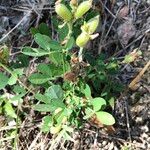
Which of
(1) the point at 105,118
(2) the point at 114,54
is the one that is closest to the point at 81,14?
(1) the point at 105,118

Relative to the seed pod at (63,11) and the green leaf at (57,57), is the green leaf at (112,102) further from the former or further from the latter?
the seed pod at (63,11)

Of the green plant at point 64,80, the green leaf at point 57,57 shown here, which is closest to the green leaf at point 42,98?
the green plant at point 64,80

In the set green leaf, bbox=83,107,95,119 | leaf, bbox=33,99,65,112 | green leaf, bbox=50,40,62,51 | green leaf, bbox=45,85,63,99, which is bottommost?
green leaf, bbox=83,107,95,119

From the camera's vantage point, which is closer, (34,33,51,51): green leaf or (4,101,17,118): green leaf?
(34,33,51,51): green leaf

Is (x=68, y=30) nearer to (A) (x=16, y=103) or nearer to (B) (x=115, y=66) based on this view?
(B) (x=115, y=66)

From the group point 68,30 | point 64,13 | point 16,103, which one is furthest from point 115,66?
point 16,103

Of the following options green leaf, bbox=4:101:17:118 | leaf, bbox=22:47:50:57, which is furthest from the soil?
leaf, bbox=22:47:50:57

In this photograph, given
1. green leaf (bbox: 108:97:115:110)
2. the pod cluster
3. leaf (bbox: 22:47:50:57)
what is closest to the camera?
the pod cluster

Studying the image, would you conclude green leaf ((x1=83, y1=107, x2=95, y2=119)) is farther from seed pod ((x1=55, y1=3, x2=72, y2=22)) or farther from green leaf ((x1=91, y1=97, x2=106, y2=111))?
seed pod ((x1=55, y1=3, x2=72, y2=22))
